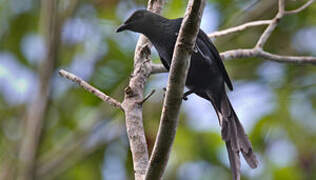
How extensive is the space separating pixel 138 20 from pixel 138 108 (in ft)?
2.40

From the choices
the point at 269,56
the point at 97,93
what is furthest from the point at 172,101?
the point at 269,56

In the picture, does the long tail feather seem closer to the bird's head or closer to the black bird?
the black bird

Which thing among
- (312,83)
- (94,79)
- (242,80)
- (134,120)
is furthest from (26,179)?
(312,83)

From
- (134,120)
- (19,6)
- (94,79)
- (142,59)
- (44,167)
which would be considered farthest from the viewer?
(19,6)

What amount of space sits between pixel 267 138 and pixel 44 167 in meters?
2.12

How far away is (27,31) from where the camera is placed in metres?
6.67

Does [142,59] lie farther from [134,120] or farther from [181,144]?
[181,144]

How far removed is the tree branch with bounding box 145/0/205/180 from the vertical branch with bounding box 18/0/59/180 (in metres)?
1.38

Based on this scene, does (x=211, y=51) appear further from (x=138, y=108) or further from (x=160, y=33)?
(x=138, y=108)

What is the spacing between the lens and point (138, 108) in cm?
380

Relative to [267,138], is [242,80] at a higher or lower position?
higher

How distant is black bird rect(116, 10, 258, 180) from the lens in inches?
163

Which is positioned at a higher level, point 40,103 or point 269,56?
point 40,103

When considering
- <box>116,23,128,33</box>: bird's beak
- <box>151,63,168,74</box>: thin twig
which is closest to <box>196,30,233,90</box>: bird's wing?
<box>151,63,168,74</box>: thin twig
